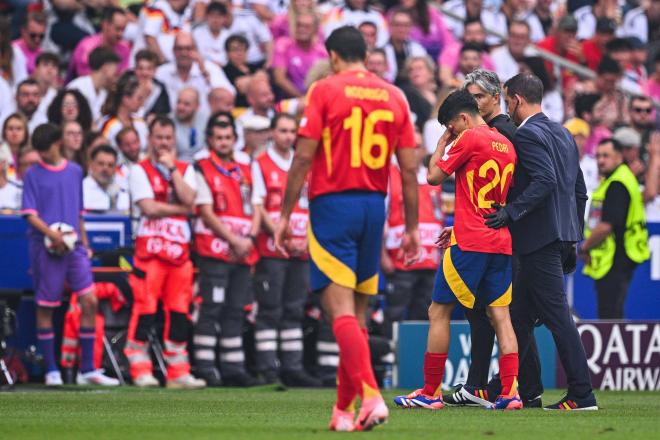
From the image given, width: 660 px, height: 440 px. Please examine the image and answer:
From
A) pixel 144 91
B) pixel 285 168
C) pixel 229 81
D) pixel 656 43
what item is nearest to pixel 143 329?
pixel 285 168

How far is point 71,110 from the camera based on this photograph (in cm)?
1747

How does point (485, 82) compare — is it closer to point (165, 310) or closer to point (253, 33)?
point (165, 310)

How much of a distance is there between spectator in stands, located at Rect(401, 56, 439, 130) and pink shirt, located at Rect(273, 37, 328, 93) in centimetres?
114

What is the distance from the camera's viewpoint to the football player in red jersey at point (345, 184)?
9.51 m

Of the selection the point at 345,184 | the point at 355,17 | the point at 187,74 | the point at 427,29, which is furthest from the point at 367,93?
the point at 427,29

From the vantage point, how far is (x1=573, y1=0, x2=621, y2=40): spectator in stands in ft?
81.4

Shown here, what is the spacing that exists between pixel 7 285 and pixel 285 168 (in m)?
3.07

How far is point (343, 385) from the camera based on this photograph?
31.4ft

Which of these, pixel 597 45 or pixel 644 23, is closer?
pixel 597 45

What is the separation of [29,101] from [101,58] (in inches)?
45.6

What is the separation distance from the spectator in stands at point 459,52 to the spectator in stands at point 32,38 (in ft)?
17.9

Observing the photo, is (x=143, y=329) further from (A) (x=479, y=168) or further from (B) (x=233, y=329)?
(A) (x=479, y=168)

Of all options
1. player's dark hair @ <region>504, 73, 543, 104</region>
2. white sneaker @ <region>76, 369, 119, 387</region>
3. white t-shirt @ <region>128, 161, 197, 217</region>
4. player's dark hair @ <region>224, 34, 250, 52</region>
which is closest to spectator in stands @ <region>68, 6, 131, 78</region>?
player's dark hair @ <region>224, 34, 250, 52</region>

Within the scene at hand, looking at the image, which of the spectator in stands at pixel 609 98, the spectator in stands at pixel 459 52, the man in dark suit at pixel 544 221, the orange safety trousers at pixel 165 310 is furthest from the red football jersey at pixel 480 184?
the spectator in stands at pixel 459 52
